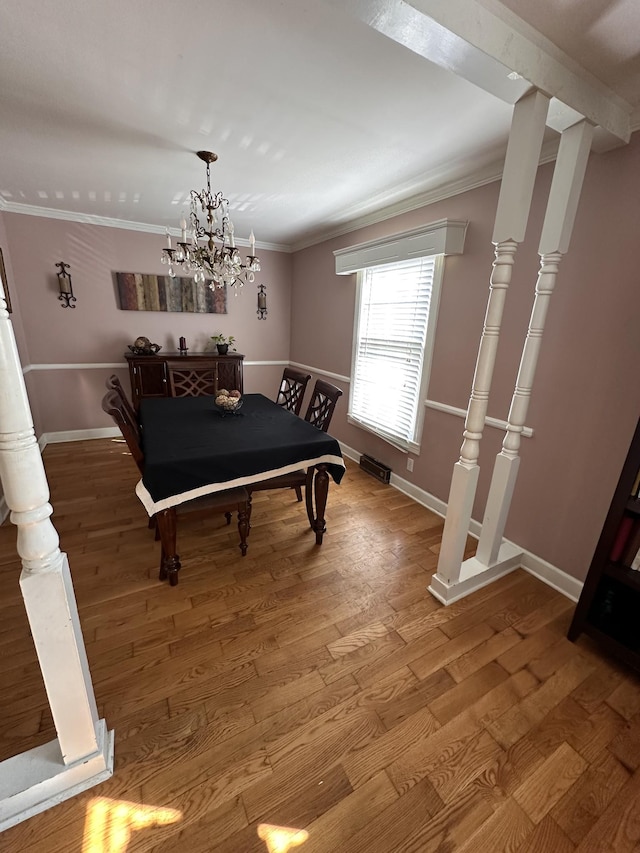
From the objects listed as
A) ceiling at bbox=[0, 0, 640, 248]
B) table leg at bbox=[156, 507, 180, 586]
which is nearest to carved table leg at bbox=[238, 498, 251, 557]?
table leg at bbox=[156, 507, 180, 586]

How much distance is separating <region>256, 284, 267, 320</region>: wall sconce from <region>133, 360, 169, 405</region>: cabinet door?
4.86ft

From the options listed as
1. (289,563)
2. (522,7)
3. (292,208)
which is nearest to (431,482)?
(289,563)

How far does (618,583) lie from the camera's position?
1581 millimetres

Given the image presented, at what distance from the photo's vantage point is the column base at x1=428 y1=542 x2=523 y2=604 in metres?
1.86

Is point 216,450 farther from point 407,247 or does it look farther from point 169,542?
point 407,247

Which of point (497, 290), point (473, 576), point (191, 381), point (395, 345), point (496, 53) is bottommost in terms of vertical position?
point (473, 576)

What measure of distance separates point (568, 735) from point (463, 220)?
277 centimetres

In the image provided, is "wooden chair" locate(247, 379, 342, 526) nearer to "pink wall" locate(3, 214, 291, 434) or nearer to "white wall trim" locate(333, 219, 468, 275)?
"white wall trim" locate(333, 219, 468, 275)

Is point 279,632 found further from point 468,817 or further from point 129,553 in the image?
point 129,553

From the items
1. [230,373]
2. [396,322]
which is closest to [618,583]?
[396,322]

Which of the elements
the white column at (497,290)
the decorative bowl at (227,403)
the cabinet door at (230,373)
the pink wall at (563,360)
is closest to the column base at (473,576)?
the white column at (497,290)

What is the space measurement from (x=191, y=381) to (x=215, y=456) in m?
2.53

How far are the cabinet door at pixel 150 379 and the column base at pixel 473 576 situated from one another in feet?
11.2

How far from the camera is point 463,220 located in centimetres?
233
